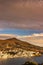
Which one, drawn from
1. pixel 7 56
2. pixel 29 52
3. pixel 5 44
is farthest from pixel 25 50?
pixel 7 56

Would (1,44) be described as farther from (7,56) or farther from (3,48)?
(7,56)

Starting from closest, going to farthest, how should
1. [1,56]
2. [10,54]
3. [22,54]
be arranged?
[1,56], [10,54], [22,54]

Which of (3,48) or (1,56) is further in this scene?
(3,48)

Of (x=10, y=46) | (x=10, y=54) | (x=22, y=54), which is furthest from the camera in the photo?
(x=10, y=46)

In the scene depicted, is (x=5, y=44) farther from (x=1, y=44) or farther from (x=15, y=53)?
(x=15, y=53)

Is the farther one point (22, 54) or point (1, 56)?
point (22, 54)

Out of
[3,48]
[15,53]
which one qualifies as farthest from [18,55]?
[3,48]

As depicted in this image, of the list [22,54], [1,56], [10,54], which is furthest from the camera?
[22,54]

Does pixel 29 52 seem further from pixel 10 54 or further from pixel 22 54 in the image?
pixel 10 54
